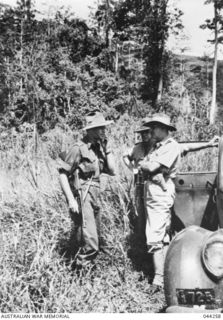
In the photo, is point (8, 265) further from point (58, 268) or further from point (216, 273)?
point (216, 273)

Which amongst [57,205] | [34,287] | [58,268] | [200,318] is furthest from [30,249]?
[200,318]

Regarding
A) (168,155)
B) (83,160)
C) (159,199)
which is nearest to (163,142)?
(168,155)

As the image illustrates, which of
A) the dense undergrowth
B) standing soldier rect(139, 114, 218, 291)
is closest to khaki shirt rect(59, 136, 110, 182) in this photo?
→ the dense undergrowth

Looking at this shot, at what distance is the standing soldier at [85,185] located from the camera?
3.95 metres

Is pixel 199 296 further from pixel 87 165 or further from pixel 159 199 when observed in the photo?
pixel 87 165

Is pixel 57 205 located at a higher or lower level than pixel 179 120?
lower

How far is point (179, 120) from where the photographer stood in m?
7.69

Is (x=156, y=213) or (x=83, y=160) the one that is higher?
(x=83, y=160)

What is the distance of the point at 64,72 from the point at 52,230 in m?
17.3

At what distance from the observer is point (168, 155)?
4074 mm

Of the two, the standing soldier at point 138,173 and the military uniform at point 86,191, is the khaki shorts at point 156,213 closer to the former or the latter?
the standing soldier at point 138,173

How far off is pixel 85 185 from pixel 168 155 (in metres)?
0.79

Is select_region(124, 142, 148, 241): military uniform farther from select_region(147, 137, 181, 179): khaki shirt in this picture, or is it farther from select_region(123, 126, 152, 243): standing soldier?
select_region(147, 137, 181, 179): khaki shirt

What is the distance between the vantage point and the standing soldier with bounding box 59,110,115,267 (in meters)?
3.95
